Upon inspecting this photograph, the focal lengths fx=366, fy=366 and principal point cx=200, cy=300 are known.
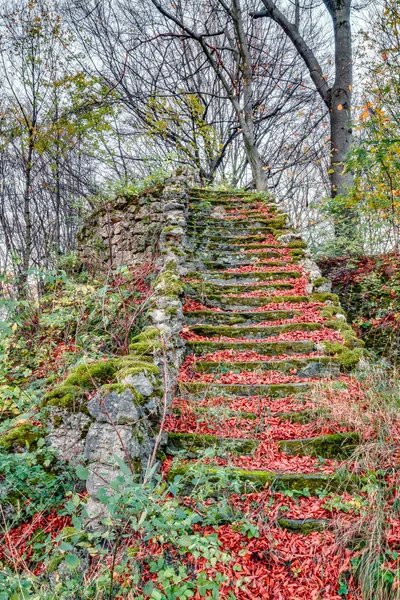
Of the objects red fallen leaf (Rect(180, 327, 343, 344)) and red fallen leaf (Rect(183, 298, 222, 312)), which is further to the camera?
red fallen leaf (Rect(183, 298, 222, 312))

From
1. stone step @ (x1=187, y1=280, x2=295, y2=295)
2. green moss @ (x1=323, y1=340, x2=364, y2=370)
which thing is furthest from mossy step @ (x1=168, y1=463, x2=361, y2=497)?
stone step @ (x1=187, y1=280, x2=295, y2=295)

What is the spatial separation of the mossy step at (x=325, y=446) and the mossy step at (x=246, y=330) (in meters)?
1.93

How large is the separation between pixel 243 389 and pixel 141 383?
1.30 m

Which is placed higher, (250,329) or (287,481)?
(250,329)

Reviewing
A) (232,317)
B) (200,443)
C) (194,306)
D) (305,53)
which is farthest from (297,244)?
(305,53)

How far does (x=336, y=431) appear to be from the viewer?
10.5 feet

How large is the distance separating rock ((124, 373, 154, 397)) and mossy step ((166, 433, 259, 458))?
494 millimetres

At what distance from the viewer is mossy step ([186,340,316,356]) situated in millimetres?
4574

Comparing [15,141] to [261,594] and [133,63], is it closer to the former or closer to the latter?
[133,63]

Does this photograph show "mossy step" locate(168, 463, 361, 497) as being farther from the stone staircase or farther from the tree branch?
the tree branch

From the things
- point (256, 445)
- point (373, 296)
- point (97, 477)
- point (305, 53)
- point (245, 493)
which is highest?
point (305, 53)

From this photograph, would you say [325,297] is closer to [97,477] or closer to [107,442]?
[107,442]

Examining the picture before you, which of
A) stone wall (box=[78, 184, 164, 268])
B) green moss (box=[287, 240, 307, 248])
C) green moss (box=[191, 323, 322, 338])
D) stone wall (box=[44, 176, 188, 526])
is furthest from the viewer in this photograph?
stone wall (box=[78, 184, 164, 268])

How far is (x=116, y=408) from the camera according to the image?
109 inches
